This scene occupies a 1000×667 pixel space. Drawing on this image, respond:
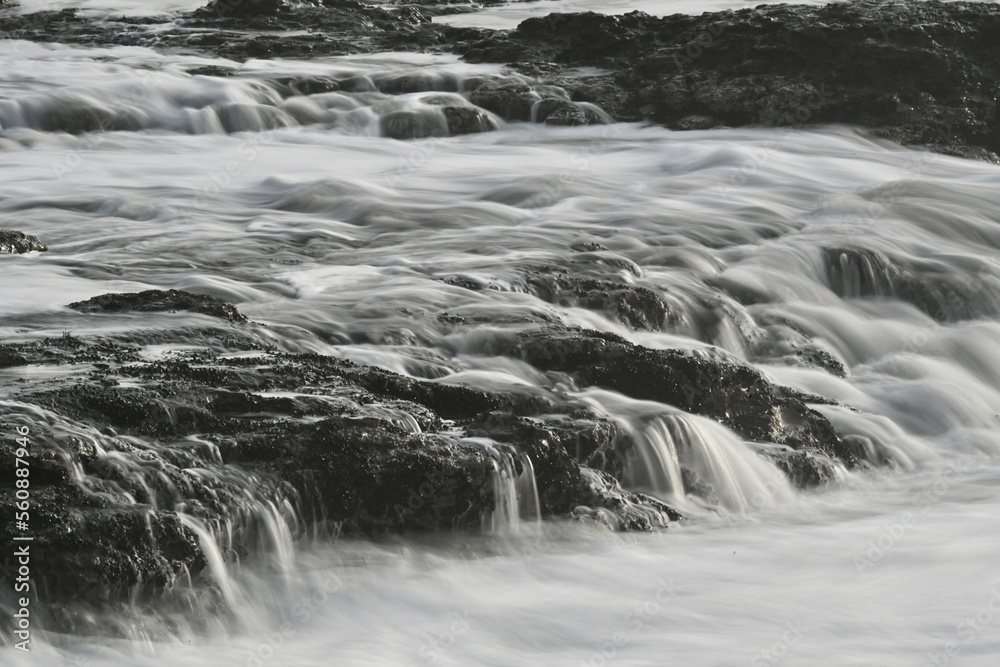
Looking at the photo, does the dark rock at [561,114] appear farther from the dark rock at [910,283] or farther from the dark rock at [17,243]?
the dark rock at [17,243]

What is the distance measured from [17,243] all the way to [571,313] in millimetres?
3418

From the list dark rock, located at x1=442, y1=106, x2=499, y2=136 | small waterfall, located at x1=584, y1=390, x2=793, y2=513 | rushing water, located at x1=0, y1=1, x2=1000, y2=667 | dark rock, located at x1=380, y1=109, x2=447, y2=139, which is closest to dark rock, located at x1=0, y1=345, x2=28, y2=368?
rushing water, located at x1=0, y1=1, x2=1000, y2=667

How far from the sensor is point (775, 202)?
1059 cm

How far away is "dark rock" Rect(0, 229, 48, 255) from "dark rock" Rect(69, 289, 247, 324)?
1682 millimetres

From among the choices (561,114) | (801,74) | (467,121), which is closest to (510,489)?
(467,121)

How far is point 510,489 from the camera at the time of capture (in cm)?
512

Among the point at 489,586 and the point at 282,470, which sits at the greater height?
the point at 282,470

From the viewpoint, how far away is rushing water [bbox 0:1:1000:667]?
4664 millimetres

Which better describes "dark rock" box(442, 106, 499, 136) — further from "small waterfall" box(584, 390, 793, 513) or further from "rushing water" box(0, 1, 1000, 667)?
"small waterfall" box(584, 390, 793, 513)

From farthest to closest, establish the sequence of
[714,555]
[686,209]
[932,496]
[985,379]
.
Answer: [686,209] < [985,379] < [932,496] < [714,555]

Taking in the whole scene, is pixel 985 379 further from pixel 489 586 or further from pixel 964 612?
pixel 489 586

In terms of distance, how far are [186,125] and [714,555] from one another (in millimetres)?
9229

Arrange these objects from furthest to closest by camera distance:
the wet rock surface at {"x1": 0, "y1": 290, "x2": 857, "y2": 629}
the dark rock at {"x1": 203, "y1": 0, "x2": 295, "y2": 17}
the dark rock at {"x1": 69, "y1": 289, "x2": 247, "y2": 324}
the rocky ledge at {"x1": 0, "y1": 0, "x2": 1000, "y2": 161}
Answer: the dark rock at {"x1": 203, "y1": 0, "x2": 295, "y2": 17} → the rocky ledge at {"x1": 0, "y1": 0, "x2": 1000, "y2": 161} → the dark rock at {"x1": 69, "y1": 289, "x2": 247, "y2": 324} → the wet rock surface at {"x1": 0, "y1": 290, "x2": 857, "y2": 629}

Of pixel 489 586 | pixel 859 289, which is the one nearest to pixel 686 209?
pixel 859 289
